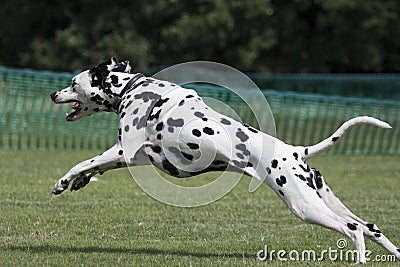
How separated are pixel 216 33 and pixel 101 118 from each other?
14.9 m

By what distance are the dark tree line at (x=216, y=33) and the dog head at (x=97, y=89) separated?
26.1 m

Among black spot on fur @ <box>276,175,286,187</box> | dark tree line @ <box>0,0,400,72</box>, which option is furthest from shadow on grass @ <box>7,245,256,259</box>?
dark tree line @ <box>0,0,400,72</box>

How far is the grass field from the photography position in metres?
7.42

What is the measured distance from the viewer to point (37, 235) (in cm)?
833

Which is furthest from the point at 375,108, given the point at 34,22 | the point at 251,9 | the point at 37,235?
the point at 34,22

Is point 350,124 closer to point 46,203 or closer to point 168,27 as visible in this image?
point 46,203

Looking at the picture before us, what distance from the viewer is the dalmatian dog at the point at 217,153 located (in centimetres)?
712

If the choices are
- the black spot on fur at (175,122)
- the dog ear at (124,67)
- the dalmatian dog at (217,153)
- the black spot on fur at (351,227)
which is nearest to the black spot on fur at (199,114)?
the dalmatian dog at (217,153)

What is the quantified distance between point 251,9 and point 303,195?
2808 cm

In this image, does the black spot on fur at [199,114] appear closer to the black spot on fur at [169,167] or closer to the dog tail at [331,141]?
the black spot on fur at [169,167]

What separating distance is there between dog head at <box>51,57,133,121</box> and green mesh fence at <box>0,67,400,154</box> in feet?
36.1

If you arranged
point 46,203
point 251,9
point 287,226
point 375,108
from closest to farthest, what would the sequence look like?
1. point 287,226
2. point 46,203
3. point 375,108
4. point 251,9

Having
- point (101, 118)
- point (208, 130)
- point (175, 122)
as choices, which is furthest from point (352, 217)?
point (101, 118)

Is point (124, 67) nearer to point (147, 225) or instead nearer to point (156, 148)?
point (156, 148)
